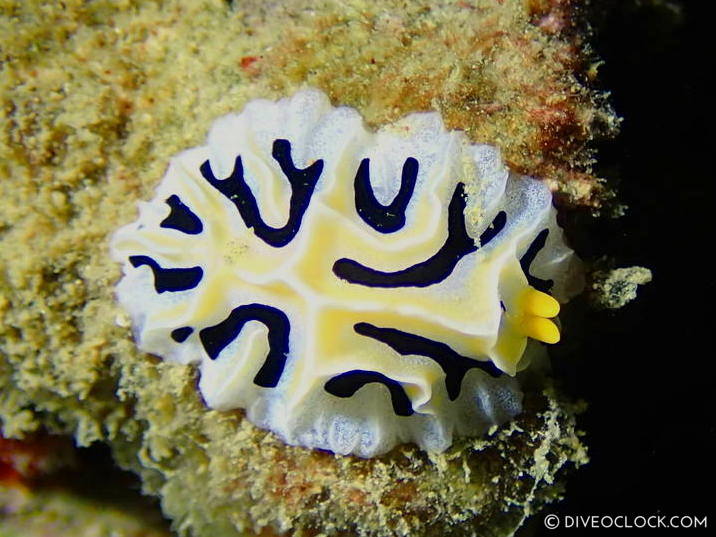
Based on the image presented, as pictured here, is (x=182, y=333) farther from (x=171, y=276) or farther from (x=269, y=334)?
(x=269, y=334)

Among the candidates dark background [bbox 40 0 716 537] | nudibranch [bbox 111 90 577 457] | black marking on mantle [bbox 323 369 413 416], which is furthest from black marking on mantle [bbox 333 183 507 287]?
dark background [bbox 40 0 716 537]

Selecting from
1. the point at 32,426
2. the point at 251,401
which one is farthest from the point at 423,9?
the point at 32,426

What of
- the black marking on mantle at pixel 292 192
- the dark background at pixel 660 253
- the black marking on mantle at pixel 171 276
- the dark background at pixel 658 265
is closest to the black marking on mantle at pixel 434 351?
the black marking on mantle at pixel 292 192

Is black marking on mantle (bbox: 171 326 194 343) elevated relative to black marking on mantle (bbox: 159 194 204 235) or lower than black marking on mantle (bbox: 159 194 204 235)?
lower

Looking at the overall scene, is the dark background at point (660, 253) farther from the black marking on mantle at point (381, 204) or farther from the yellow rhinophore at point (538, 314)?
the black marking on mantle at point (381, 204)

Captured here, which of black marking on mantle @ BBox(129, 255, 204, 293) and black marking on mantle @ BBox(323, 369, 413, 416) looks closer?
black marking on mantle @ BBox(323, 369, 413, 416)

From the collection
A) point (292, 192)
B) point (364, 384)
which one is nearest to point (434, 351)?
point (364, 384)

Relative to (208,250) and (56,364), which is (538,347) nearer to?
(208,250)

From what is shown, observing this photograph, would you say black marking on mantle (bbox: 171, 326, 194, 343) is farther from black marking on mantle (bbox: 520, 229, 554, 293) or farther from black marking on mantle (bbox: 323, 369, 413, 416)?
black marking on mantle (bbox: 520, 229, 554, 293)
